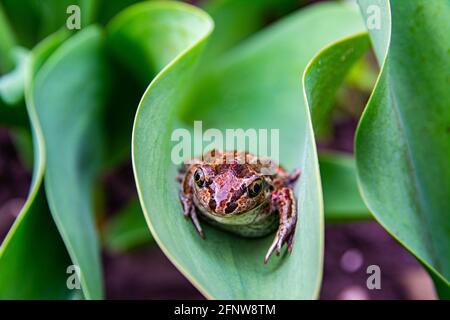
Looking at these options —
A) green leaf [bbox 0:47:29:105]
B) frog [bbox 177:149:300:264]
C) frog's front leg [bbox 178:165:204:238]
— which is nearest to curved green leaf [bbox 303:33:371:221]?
frog [bbox 177:149:300:264]

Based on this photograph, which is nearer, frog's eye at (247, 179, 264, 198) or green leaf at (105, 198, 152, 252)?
frog's eye at (247, 179, 264, 198)

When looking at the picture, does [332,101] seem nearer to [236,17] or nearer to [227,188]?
[227,188]

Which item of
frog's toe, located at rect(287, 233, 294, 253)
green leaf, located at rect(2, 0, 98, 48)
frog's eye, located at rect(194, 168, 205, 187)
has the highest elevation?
green leaf, located at rect(2, 0, 98, 48)

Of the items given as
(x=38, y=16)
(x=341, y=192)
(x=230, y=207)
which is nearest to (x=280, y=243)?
(x=230, y=207)

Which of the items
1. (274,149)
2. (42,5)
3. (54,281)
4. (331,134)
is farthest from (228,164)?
(331,134)

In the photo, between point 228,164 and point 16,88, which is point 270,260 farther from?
point 16,88

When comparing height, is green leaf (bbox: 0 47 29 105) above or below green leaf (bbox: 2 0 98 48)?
below

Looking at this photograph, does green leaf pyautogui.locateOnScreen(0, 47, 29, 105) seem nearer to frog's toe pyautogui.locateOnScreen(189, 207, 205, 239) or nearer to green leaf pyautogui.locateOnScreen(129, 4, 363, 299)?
green leaf pyautogui.locateOnScreen(129, 4, 363, 299)

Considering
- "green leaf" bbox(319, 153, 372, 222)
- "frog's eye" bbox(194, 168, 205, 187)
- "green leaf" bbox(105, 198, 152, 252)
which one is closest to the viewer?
"frog's eye" bbox(194, 168, 205, 187)
